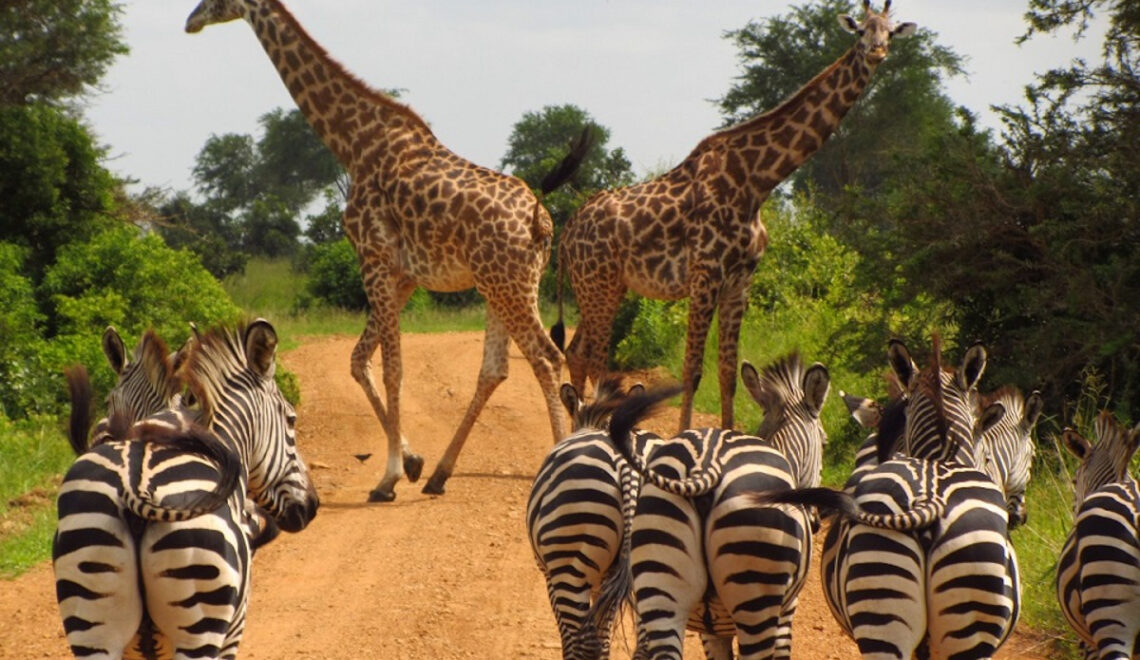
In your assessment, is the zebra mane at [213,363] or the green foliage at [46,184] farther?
the green foliage at [46,184]

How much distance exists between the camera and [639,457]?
201 inches

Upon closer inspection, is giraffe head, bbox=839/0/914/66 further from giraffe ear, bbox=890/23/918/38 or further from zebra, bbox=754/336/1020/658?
zebra, bbox=754/336/1020/658

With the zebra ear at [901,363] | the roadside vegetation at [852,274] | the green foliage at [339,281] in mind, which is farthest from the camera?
the green foliage at [339,281]

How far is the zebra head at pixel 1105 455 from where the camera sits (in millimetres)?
5672

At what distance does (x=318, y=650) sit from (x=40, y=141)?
31.0 feet

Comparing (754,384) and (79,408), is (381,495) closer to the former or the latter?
(754,384)

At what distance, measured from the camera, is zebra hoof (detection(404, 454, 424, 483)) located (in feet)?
35.7

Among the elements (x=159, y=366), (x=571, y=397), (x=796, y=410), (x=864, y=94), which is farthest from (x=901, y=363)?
(x=864, y=94)

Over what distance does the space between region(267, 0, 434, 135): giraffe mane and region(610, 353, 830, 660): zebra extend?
6.62 meters

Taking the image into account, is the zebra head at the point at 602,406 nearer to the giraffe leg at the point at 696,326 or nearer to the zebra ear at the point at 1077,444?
the zebra ear at the point at 1077,444

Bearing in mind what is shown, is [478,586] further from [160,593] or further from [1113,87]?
[1113,87]

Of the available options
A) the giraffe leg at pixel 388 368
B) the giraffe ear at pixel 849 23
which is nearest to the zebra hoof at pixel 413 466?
the giraffe leg at pixel 388 368

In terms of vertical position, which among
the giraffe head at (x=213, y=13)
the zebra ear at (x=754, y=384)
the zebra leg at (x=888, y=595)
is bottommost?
the zebra leg at (x=888, y=595)

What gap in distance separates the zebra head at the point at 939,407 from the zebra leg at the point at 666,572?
1.22 metres
